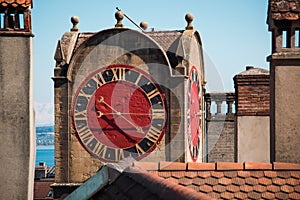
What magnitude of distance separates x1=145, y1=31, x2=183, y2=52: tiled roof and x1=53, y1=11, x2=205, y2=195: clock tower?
4 cm

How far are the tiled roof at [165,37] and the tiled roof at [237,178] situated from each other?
1322cm

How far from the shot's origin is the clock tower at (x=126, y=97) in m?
22.4

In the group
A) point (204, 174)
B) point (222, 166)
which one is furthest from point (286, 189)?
point (204, 174)

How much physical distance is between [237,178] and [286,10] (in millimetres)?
2599

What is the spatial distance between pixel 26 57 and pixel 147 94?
1156cm

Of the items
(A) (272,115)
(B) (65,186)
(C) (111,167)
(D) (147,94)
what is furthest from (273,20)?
(B) (65,186)

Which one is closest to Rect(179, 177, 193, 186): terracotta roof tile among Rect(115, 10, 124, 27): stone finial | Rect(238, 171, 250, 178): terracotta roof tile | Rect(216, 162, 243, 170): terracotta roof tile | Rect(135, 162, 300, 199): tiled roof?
Rect(135, 162, 300, 199): tiled roof

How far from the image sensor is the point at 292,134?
34.2 ft

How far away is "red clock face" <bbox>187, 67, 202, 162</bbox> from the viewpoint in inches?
913

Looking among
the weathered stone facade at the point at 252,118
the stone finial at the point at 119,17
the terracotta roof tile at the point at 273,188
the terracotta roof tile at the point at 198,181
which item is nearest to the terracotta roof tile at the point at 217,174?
the terracotta roof tile at the point at 198,181

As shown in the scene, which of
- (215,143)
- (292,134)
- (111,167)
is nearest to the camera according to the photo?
(111,167)

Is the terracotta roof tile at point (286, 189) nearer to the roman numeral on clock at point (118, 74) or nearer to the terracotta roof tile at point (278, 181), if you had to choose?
the terracotta roof tile at point (278, 181)

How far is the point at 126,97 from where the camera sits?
22.3 meters

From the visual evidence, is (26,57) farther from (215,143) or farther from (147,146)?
(215,143)
